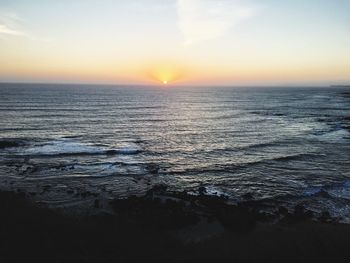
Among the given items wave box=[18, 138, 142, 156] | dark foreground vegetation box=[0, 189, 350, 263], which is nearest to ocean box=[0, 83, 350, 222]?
wave box=[18, 138, 142, 156]

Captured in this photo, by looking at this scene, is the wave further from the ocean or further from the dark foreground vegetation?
the dark foreground vegetation

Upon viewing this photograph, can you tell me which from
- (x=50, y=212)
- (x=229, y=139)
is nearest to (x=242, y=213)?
(x=50, y=212)

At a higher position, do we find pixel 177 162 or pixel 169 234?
pixel 169 234

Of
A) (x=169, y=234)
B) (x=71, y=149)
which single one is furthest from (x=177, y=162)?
(x=169, y=234)

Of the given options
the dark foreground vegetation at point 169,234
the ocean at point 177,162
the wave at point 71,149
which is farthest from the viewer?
the wave at point 71,149

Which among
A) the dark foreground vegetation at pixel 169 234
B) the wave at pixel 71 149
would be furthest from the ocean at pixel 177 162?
the dark foreground vegetation at pixel 169 234

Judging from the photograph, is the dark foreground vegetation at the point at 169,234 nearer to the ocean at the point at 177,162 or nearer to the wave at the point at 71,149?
the ocean at the point at 177,162

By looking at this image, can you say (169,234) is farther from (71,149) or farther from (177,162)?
(71,149)

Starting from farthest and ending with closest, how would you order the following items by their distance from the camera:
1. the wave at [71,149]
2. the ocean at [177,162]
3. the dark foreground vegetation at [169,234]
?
the wave at [71,149] < the ocean at [177,162] < the dark foreground vegetation at [169,234]
